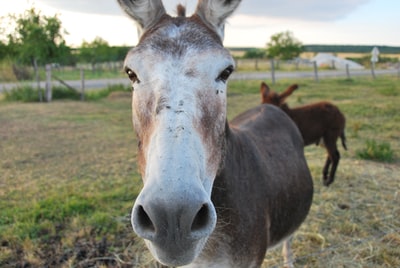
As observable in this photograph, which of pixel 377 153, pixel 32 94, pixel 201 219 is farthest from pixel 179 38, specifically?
pixel 32 94

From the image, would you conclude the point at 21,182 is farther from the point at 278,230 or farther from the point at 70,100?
the point at 70,100

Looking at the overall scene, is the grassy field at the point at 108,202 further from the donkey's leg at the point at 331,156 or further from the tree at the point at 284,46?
the tree at the point at 284,46

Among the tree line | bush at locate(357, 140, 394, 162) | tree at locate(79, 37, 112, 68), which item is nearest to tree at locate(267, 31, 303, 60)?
tree at locate(79, 37, 112, 68)

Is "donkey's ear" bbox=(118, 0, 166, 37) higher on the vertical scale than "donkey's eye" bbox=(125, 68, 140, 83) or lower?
higher

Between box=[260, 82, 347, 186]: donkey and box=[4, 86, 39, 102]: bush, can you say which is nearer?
box=[260, 82, 347, 186]: donkey

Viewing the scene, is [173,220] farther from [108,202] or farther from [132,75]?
[108,202]

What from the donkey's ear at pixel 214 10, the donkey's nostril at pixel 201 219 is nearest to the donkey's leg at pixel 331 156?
the donkey's ear at pixel 214 10

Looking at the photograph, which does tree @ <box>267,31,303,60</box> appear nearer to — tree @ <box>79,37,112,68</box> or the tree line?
tree @ <box>79,37,112,68</box>

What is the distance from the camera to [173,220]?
1454 mm

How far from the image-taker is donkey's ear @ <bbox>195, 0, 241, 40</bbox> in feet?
7.95

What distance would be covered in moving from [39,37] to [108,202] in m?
17.8

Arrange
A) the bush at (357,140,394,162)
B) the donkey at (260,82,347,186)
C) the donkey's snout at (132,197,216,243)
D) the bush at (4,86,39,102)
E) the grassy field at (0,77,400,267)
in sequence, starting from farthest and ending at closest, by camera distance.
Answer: the bush at (4,86,39,102)
the bush at (357,140,394,162)
the donkey at (260,82,347,186)
the grassy field at (0,77,400,267)
the donkey's snout at (132,197,216,243)

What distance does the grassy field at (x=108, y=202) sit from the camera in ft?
14.1

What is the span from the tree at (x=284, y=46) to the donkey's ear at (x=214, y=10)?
4581 centimetres
